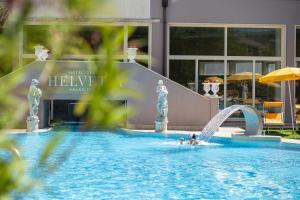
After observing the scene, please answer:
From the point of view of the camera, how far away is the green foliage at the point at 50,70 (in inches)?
33.5

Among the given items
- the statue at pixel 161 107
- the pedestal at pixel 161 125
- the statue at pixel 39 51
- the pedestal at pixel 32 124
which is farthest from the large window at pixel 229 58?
the statue at pixel 39 51

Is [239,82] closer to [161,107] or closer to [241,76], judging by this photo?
[241,76]

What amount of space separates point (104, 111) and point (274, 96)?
20854 millimetres

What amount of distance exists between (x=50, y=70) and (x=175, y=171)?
29.6 feet

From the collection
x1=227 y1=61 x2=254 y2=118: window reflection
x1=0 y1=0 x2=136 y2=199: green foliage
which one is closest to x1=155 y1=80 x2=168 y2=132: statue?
x1=227 y1=61 x2=254 y2=118: window reflection

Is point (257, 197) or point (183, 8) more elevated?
point (183, 8)

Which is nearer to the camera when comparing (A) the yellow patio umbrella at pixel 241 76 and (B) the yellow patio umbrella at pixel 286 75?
(B) the yellow patio umbrella at pixel 286 75

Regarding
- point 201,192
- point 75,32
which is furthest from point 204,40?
point 75,32

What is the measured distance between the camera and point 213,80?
67.1 feet

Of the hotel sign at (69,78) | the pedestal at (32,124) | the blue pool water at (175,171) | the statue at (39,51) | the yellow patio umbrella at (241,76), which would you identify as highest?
the yellow patio umbrella at (241,76)

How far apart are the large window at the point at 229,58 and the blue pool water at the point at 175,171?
19.8ft

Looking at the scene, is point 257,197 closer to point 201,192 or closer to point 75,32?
point 201,192

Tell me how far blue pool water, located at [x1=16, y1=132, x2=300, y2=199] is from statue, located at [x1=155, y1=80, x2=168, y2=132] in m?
2.10

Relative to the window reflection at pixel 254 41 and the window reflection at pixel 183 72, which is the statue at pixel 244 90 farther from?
the window reflection at pixel 183 72
